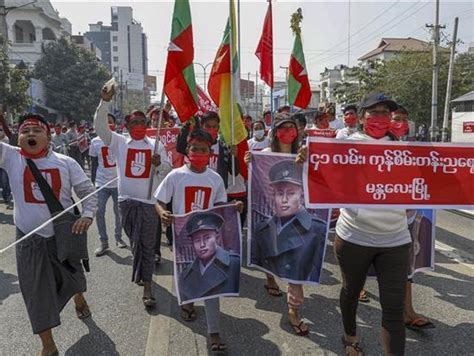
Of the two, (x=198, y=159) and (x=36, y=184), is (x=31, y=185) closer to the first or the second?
(x=36, y=184)

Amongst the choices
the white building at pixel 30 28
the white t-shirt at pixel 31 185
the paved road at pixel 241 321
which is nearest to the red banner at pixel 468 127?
the paved road at pixel 241 321

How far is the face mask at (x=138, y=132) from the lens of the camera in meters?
5.23

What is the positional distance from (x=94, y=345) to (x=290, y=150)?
2.39m

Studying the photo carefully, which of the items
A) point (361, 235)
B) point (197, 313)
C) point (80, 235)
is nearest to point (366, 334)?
point (361, 235)

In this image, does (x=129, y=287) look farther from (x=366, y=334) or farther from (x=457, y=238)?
(x=457, y=238)

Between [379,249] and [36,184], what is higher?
[36,184]

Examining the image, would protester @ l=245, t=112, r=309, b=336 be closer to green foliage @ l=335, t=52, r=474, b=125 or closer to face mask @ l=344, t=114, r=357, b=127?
face mask @ l=344, t=114, r=357, b=127

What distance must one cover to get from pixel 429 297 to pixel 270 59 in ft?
14.0

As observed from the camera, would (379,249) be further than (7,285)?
No

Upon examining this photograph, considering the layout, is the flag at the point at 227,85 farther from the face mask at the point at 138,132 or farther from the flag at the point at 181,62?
the face mask at the point at 138,132

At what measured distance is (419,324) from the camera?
4027 millimetres

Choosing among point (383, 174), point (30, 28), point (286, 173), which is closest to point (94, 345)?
point (286, 173)

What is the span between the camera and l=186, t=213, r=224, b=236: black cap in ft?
12.9

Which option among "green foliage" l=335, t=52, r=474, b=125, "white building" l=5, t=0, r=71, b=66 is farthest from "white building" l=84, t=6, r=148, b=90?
"green foliage" l=335, t=52, r=474, b=125
